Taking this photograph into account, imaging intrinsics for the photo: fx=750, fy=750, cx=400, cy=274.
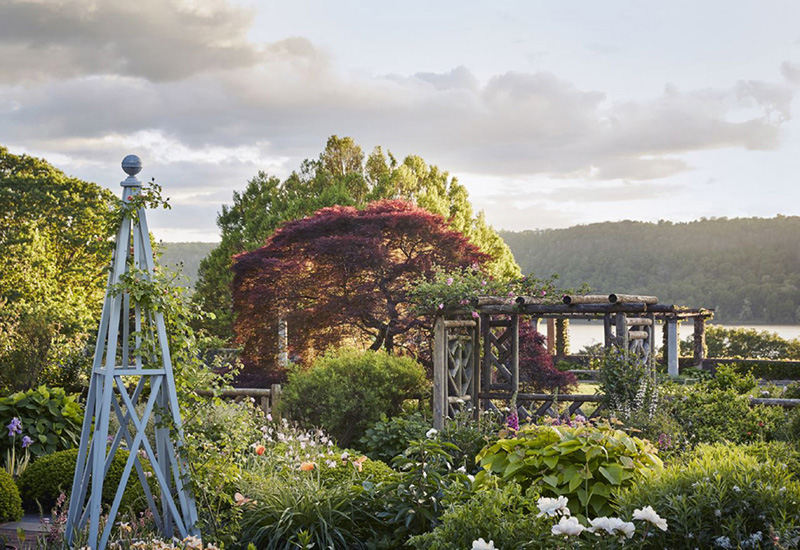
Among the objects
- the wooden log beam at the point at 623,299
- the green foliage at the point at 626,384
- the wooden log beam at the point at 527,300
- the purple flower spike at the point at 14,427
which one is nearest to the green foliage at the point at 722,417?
the green foliage at the point at 626,384

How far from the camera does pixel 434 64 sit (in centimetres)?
806

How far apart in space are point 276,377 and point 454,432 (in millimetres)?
6027

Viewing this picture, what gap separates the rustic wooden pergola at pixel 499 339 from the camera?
8656 millimetres

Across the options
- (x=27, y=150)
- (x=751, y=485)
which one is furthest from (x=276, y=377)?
(x=27, y=150)

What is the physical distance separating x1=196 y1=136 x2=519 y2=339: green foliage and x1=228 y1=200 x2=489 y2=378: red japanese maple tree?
22.6 ft

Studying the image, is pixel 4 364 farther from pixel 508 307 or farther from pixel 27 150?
pixel 27 150

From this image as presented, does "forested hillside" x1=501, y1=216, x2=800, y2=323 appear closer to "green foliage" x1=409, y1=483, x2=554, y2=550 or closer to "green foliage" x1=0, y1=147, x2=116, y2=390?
"green foliage" x1=0, y1=147, x2=116, y2=390

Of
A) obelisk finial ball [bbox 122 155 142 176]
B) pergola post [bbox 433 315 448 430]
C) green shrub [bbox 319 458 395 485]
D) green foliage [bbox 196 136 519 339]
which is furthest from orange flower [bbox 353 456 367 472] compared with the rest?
green foliage [bbox 196 136 519 339]

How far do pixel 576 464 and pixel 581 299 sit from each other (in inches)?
183

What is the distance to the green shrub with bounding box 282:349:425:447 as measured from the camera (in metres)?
9.11

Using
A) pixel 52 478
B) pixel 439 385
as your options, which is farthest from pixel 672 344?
pixel 52 478

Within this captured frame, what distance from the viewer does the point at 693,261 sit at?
83.6ft

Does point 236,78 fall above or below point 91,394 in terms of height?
above

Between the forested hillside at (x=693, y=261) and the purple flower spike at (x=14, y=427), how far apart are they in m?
18.9
